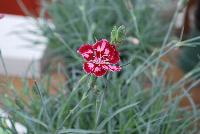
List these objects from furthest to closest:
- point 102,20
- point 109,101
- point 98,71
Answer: point 102,20
point 109,101
point 98,71

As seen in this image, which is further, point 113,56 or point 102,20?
point 102,20

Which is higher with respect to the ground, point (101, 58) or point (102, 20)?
point (102, 20)

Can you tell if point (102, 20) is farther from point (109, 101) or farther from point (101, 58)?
point (101, 58)

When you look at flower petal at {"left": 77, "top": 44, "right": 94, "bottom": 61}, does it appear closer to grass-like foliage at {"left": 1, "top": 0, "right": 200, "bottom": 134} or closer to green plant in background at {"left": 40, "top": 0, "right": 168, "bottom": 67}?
grass-like foliage at {"left": 1, "top": 0, "right": 200, "bottom": 134}

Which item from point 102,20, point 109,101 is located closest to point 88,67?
point 109,101

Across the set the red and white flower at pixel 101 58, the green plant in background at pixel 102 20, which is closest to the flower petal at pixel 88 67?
the red and white flower at pixel 101 58

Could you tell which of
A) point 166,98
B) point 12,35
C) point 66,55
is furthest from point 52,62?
point 166,98

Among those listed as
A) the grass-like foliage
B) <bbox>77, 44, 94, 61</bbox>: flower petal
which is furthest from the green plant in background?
<bbox>77, 44, 94, 61</bbox>: flower petal
